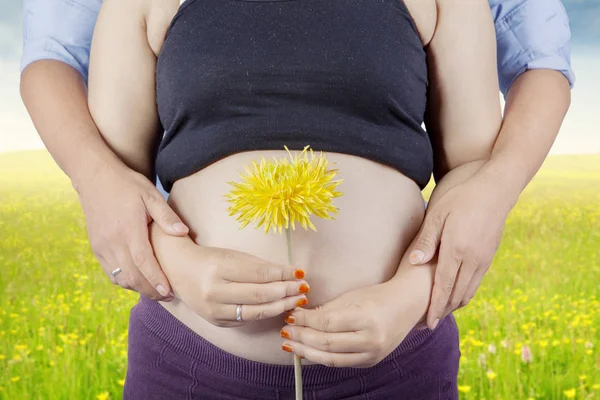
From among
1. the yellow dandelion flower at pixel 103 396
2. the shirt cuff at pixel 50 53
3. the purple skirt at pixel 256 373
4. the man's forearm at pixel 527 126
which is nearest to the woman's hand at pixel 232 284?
the purple skirt at pixel 256 373

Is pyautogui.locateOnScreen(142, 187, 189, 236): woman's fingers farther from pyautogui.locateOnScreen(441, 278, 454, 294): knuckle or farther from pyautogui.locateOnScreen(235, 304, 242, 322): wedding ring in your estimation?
pyautogui.locateOnScreen(441, 278, 454, 294): knuckle

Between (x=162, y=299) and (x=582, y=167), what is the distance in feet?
13.0

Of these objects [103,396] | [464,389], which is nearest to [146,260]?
[103,396]

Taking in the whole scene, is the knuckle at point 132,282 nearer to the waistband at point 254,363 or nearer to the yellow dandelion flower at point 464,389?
the waistband at point 254,363

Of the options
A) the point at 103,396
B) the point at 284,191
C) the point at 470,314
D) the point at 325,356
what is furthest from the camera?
the point at 470,314

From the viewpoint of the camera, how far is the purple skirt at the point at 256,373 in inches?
34.8

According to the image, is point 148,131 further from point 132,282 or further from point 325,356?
point 325,356

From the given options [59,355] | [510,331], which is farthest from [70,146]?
[510,331]

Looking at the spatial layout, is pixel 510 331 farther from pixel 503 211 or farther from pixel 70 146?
pixel 70 146

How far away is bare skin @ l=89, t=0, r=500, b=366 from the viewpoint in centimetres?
78

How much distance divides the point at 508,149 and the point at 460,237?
183mm

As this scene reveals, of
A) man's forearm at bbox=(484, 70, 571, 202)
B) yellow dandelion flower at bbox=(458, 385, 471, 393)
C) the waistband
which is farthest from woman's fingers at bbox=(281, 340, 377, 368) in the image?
yellow dandelion flower at bbox=(458, 385, 471, 393)

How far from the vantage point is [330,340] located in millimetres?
760

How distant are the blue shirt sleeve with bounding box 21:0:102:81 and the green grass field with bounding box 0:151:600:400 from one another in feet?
3.31
